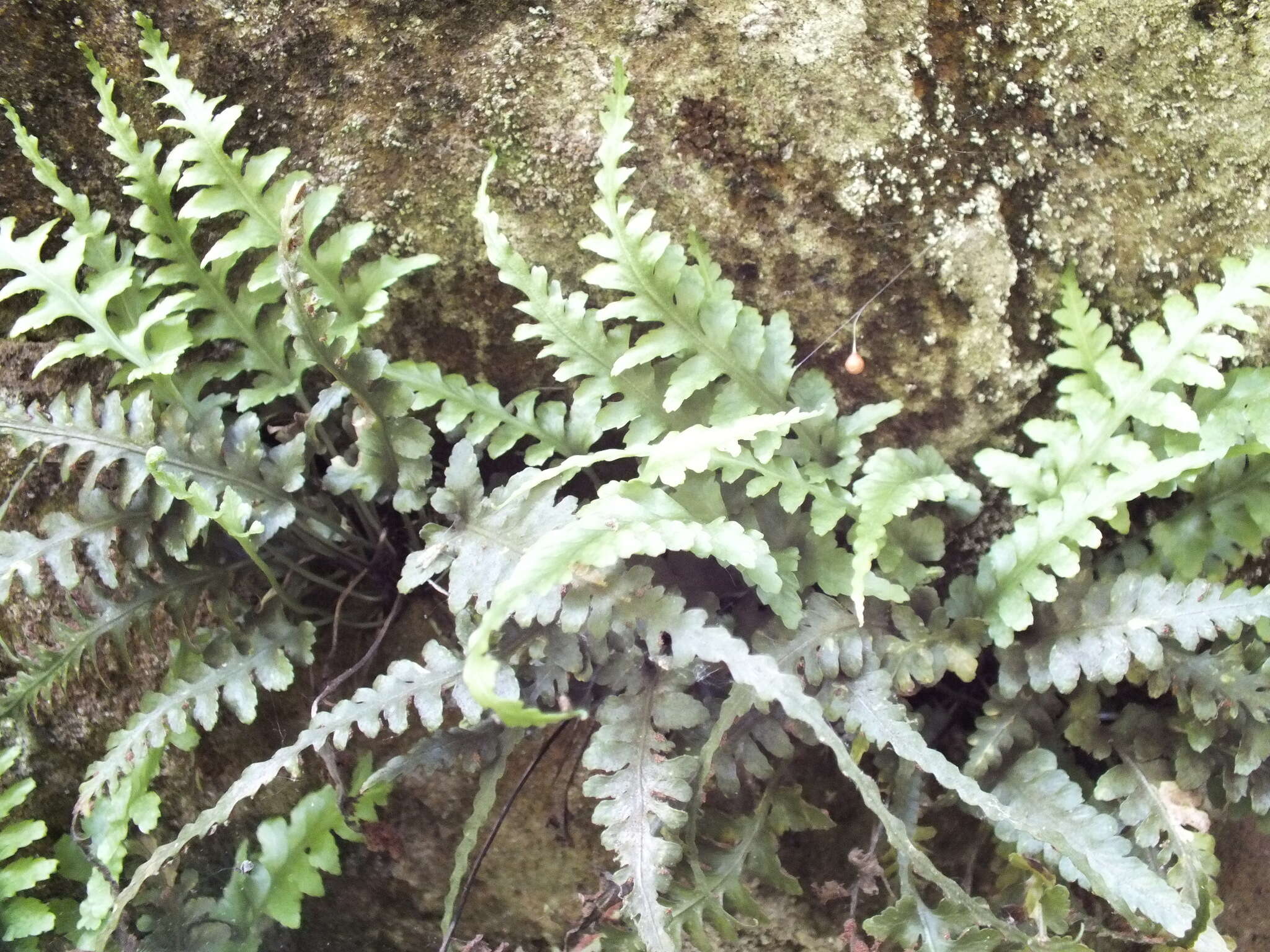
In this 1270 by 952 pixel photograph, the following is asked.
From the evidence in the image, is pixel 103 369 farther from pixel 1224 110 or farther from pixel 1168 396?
pixel 1224 110

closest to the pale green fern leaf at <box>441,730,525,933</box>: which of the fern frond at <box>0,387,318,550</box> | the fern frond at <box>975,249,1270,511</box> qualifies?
the fern frond at <box>0,387,318,550</box>

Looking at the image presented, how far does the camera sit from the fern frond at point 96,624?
1.49m

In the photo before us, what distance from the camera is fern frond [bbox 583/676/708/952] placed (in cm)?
130

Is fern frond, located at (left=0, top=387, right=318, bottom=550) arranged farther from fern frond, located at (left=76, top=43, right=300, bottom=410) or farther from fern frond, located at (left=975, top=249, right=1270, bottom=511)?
fern frond, located at (left=975, top=249, right=1270, bottom=511)

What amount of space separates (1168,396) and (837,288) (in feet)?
1.73

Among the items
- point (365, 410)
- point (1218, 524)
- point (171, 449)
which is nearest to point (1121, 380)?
point (1218, 524)

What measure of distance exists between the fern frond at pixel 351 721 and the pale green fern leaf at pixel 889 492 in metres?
0.62

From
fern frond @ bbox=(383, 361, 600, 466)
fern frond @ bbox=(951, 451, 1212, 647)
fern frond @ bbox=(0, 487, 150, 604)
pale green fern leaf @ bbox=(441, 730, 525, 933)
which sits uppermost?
fern frond @ bbox=(0, 487, 150, 604)

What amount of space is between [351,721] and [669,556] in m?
0.57

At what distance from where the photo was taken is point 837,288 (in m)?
1.52

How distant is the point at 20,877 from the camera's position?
1.68 metres

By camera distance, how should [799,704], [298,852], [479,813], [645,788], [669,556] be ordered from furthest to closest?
1. [298,852]
2. [669,556]
3. [479,813]
4. [645,788]
5. [799,704]

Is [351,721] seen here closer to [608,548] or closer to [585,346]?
[608,548]

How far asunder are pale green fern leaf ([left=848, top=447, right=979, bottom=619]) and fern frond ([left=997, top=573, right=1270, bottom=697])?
232mm
